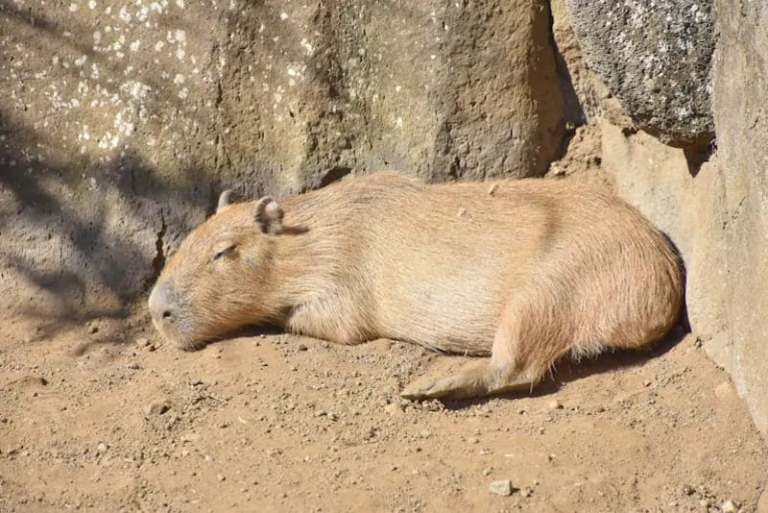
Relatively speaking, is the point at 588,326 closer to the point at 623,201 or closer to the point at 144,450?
the point at 623,201

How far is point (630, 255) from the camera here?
18.5ft

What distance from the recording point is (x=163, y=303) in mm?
6227

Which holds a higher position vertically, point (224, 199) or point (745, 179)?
point (745, 179)

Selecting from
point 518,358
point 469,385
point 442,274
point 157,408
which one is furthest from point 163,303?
point 518,358

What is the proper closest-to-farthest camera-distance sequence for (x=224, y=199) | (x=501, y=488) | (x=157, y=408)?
(x=501, y=488) < (x=157, y=408) < (x=224, y=199)

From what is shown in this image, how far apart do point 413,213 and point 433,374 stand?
79 centimetres

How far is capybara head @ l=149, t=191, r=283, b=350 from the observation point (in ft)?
20.4

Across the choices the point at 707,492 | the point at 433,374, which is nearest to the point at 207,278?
the point at 433,374

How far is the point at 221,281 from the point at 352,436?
4.33ft

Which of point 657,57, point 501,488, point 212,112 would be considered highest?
point 657,57

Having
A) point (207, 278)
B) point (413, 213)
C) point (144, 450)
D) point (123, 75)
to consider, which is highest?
point (123, 75)

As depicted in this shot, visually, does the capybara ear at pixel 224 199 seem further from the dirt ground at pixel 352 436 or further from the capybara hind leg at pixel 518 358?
the capybara hind leg at pixel 518 358

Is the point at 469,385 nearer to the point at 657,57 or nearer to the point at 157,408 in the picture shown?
the point at 157,408

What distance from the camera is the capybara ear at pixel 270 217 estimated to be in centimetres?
620
